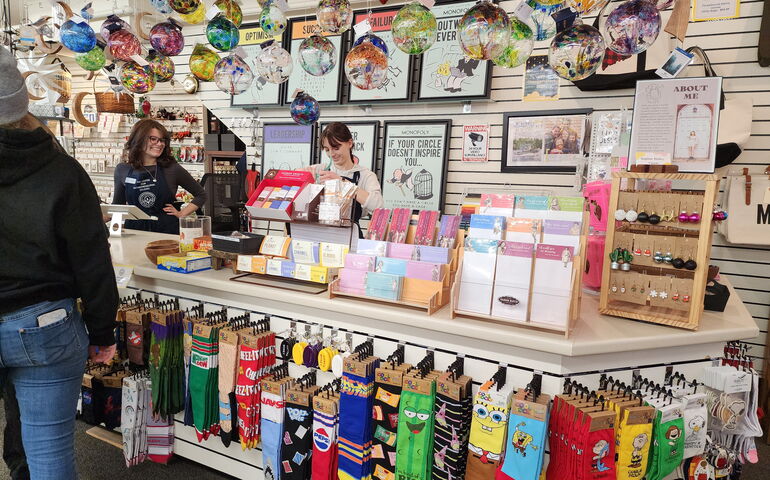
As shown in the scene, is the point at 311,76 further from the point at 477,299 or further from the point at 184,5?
the point at 477,299

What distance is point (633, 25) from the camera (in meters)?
1.84

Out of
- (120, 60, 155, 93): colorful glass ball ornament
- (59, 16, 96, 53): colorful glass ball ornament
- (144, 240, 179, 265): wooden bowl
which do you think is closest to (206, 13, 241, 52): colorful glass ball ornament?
(120, 60, 155, 93): colorful glass ball ornament

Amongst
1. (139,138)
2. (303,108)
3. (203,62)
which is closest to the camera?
(203,62)

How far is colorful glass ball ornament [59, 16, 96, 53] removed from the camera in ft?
8.96

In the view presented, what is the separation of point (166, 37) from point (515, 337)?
2.54 m

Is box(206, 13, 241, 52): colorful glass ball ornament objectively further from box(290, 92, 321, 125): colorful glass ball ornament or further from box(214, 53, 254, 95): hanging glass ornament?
box(290, 92, 321, 125): colorful glass ball ornament

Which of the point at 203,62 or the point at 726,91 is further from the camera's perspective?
the point at 726,91

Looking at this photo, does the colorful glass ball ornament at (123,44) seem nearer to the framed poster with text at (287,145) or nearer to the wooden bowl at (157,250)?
→ the wooden bowl at (157,250)

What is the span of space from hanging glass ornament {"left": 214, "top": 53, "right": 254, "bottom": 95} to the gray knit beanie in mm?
1281

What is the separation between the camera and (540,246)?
1673 millimetres

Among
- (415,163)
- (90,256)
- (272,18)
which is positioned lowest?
(90,256)

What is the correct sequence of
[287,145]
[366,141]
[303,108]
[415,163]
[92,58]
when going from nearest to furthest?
[303,108] → [92,58] → [415,163] → [366,141] → [287,145]

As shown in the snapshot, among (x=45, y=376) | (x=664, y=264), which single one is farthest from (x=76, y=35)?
(x=664, y=264)

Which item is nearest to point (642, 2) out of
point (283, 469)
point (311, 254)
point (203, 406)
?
point (311, 254)
